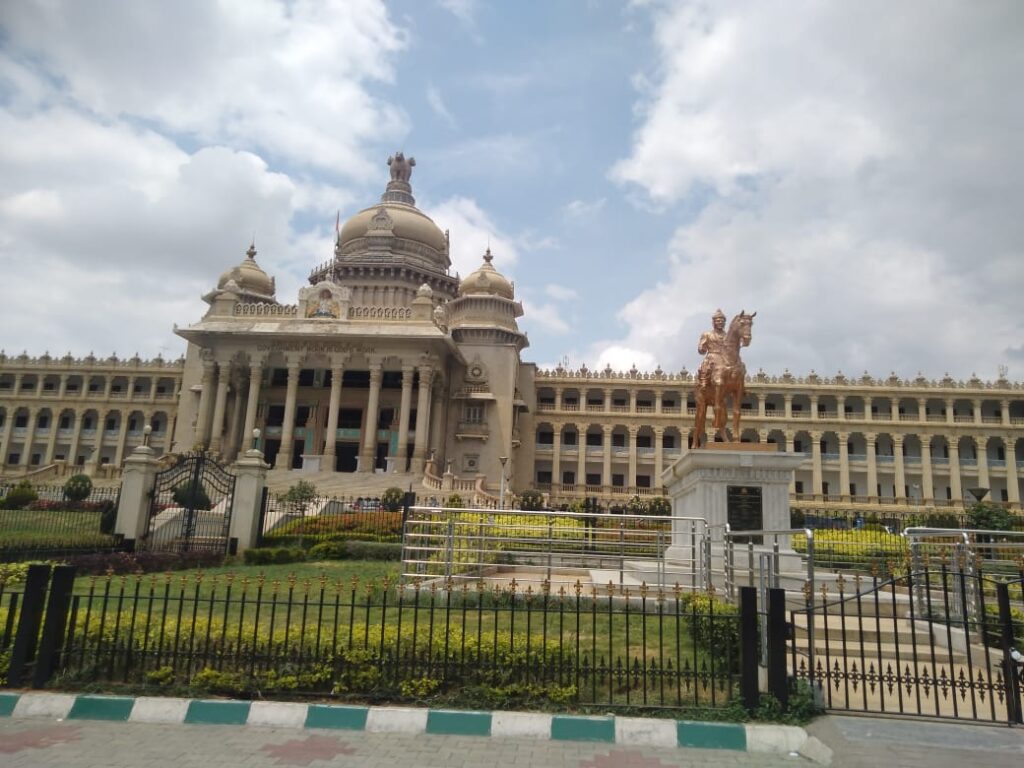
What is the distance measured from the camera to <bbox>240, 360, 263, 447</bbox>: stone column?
4050cm

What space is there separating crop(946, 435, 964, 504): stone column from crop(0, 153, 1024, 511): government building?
147 millimetres

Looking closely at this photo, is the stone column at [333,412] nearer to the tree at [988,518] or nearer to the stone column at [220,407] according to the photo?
the stone column at [220,407]

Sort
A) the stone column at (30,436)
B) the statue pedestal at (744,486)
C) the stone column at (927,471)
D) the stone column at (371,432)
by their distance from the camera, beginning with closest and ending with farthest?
the statue pedestal at (744,486) < the stone column at (371,432) < the stone column at (927,471) < the stone column at (30,436)

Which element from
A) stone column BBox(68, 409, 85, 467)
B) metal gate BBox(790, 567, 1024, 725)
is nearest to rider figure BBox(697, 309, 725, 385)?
metal gate BBox(790, 567, 1024, 725)

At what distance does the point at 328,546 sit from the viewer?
20469 mm

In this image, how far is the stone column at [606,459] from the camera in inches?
2046

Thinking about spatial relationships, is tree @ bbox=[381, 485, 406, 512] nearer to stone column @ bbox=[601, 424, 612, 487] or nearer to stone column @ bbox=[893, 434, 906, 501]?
stone column @ bbox=[601, 424, 612, 487]

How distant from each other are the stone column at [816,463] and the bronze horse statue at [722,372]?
4102 centimetres

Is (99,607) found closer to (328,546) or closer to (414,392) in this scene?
(328,546)

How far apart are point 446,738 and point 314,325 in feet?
124

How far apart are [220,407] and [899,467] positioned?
45758 mm

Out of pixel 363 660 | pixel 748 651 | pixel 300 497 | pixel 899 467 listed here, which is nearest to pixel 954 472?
pixel 899 467

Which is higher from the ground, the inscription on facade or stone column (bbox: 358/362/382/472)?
stone column (bbox: 358/362/382/472)

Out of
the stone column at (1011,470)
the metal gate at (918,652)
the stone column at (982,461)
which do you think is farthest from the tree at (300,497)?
the stone column at (1011,470)
